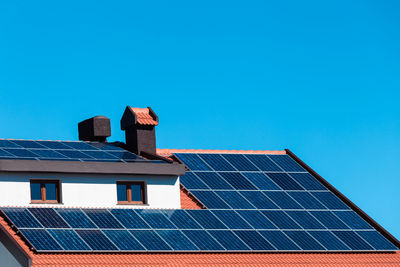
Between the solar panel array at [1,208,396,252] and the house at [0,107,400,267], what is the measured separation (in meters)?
0.05

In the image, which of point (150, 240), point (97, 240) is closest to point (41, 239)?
point (97, 240)

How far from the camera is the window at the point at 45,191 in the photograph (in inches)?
1518

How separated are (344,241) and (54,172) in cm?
1301

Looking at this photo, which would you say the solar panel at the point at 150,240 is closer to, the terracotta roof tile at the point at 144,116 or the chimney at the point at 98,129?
the terracotta roof tile at the point at 144,116

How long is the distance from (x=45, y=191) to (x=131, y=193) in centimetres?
400

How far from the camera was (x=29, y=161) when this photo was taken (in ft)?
125

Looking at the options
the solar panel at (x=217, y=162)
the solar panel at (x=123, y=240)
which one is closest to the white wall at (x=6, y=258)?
the solar panel at (x=123, y=240)

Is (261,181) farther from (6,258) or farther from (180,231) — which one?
(6,258)

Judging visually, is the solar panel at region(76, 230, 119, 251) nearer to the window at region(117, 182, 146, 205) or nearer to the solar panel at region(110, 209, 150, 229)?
the solar panel at region(110, 209, 150, 229)

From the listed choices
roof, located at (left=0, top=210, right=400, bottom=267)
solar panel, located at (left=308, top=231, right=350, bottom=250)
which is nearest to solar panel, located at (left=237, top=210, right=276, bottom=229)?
solar panel, located at (left=308, top=231, right=350, bottom=250)

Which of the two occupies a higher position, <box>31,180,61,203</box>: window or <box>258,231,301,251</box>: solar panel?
<box>31,180,61,203</box>: window

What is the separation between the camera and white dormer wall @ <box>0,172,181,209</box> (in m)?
37.8

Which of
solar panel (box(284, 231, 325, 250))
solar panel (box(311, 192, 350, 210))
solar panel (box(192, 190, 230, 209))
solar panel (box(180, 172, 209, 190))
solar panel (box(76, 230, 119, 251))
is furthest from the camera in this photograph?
solar panel (box(311, 192, 350, 210))

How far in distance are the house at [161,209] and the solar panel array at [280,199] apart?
58mm
